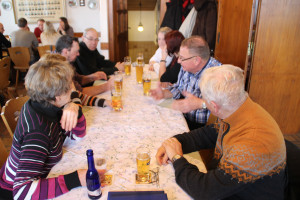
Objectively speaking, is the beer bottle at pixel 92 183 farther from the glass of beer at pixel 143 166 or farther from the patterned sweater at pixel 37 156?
the glass of beer at pixel 143 166

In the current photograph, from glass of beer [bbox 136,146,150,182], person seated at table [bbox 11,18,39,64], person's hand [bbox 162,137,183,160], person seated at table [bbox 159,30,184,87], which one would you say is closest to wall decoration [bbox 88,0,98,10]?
person seated at table [bbox 11,18,39,64]

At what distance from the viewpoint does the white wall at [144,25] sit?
9375 millimetres

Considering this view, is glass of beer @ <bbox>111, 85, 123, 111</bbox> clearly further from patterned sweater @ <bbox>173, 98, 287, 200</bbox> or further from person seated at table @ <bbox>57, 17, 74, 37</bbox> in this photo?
person seated at table @ <bbox>57, 17, 74, 37</bbox>

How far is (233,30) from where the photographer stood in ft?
11.6

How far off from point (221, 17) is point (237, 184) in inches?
120

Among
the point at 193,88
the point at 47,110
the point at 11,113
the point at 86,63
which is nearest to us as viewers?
the point at 47,110

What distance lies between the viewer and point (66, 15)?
7.12 metres

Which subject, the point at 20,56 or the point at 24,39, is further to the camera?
the point at 24,39

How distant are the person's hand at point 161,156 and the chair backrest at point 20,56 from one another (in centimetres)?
469

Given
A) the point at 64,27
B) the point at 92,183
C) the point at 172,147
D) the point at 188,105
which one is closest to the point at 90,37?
the point at 188,105

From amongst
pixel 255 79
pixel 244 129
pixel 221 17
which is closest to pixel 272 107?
pixel 255 79

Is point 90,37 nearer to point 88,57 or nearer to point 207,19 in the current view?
point 88,57

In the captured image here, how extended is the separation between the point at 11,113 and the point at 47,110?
0.61 m

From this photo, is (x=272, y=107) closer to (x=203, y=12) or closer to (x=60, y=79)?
(x=203, y=12)
